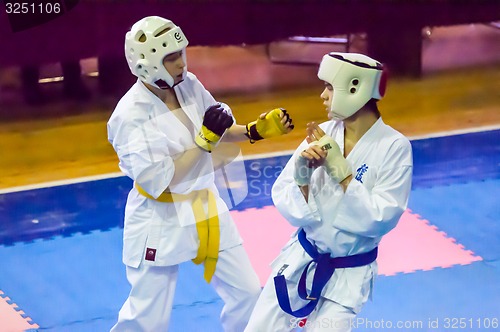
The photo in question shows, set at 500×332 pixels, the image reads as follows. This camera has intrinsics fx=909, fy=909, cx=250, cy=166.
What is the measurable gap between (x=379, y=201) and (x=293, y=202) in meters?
0.38

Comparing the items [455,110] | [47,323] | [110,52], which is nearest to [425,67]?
[455,110]

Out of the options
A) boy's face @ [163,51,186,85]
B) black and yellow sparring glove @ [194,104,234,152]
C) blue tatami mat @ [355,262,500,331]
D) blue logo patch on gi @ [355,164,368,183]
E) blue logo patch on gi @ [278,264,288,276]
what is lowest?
blue tatami mat @ [355,262,500,331]

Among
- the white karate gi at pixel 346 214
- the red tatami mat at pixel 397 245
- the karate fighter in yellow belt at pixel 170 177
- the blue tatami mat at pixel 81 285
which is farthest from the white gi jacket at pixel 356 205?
the red tatami mat at pixel 397 245

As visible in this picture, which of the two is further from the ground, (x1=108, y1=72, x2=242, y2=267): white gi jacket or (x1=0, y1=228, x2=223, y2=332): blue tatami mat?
(x1=108, y1=72, x2=242, y2=267): white gi jacket

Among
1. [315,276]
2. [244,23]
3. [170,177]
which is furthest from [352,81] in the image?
[244,23]

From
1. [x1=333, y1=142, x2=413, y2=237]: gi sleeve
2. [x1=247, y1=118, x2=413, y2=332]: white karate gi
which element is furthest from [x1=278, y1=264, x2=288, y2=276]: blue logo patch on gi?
[x1=333, y1=142, x2=413, y2=237]: gi sleeve

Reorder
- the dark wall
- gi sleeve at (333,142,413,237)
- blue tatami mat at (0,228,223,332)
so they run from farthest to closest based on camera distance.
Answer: the dark wall
blue tatami mat at (0,228,223,332)
gi sleeve at (333,142,413,237)

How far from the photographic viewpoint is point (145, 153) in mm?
4223

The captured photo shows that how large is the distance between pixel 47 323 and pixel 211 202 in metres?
1.42

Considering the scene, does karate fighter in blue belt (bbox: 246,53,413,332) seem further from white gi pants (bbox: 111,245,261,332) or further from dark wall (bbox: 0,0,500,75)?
dark wall (bbox: 0,0,500,75)

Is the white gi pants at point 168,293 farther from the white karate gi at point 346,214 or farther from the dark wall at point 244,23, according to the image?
the dark wall at point 244,23

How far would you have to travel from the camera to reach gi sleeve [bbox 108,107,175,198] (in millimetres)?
4227

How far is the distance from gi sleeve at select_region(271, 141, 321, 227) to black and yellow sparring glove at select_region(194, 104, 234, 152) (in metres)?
0.37

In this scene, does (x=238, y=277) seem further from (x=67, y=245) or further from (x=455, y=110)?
(x=455, y=110)
